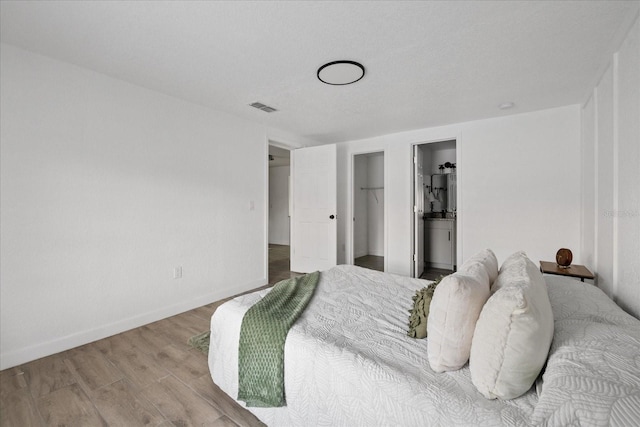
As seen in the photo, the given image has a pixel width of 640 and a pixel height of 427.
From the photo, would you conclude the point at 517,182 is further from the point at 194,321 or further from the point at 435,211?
the point at 194,321

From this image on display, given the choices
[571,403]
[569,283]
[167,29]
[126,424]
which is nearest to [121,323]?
[126,424]

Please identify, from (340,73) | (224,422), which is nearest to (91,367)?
(224,422)

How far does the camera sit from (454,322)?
3.51 ft

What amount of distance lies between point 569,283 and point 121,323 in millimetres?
3583

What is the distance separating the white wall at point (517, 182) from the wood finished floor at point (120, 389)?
335cm

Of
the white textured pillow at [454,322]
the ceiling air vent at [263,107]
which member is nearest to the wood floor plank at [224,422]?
the white textured pillow at [454,322]

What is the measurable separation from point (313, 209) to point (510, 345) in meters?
3.92

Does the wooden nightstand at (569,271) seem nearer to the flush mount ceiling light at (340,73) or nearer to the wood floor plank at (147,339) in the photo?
the flush mount ceiling light at (340,73)

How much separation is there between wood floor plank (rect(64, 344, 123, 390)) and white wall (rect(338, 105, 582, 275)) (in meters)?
3.75

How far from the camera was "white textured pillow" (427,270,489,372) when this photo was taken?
1.07 m

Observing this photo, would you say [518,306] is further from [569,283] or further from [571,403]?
[569,283]

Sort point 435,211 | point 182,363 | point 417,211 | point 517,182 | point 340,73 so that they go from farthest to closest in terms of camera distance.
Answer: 1. point 435,211
2. point 417,211
3. point 517,182
4. point 340,73
5. point 182,363

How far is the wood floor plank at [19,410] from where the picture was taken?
1.56 m

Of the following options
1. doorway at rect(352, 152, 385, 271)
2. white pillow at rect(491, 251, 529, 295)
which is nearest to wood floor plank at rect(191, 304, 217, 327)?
white pillow at rect(491, 251, 529, 295)
